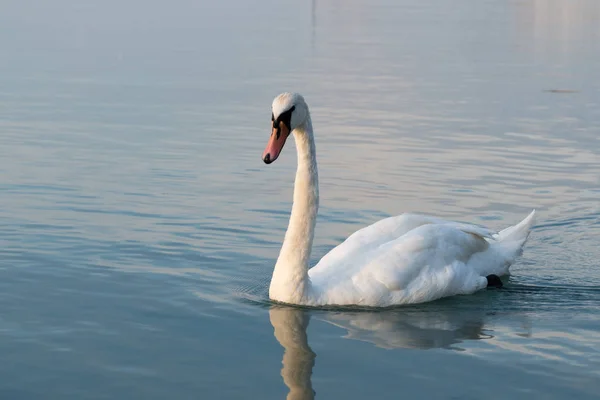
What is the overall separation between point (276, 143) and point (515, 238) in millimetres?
3039

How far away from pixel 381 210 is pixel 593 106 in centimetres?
1042

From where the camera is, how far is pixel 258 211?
12922 millimetres

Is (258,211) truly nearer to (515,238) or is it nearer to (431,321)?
(515,238)

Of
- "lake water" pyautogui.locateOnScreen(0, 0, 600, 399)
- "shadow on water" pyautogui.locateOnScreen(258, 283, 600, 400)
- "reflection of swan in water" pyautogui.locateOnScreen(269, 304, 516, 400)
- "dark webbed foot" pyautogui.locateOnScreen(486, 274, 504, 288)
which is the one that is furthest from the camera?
"dark webbed foot" pyautogui.locateOnScreen(486, 274, 504, 288)

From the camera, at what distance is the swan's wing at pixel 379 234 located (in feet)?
32.3

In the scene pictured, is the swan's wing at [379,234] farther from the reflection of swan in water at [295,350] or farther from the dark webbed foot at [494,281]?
the reflection of swan in water at [295,350]

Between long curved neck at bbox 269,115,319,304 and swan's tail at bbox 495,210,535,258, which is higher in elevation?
long curved neck at bbox 269,115,319,304

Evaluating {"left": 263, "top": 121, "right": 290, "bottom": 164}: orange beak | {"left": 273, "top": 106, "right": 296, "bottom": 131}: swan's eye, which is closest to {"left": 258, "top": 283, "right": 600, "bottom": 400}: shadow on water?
{"left": 263, "top": 121, "right": 290, "bottom": 164}: orange beak

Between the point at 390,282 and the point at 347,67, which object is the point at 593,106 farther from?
the point at 390,282

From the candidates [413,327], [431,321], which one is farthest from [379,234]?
[413,327]

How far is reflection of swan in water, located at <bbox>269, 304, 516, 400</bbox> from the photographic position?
316 inches

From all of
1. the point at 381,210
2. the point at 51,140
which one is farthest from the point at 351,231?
the point at 51,140

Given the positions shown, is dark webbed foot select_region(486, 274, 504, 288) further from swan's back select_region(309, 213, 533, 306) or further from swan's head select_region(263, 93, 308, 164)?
swan's head select_region(263, 93, 308, 164)

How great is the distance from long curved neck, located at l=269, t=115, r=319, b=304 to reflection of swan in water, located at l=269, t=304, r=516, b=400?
0.51 feet
